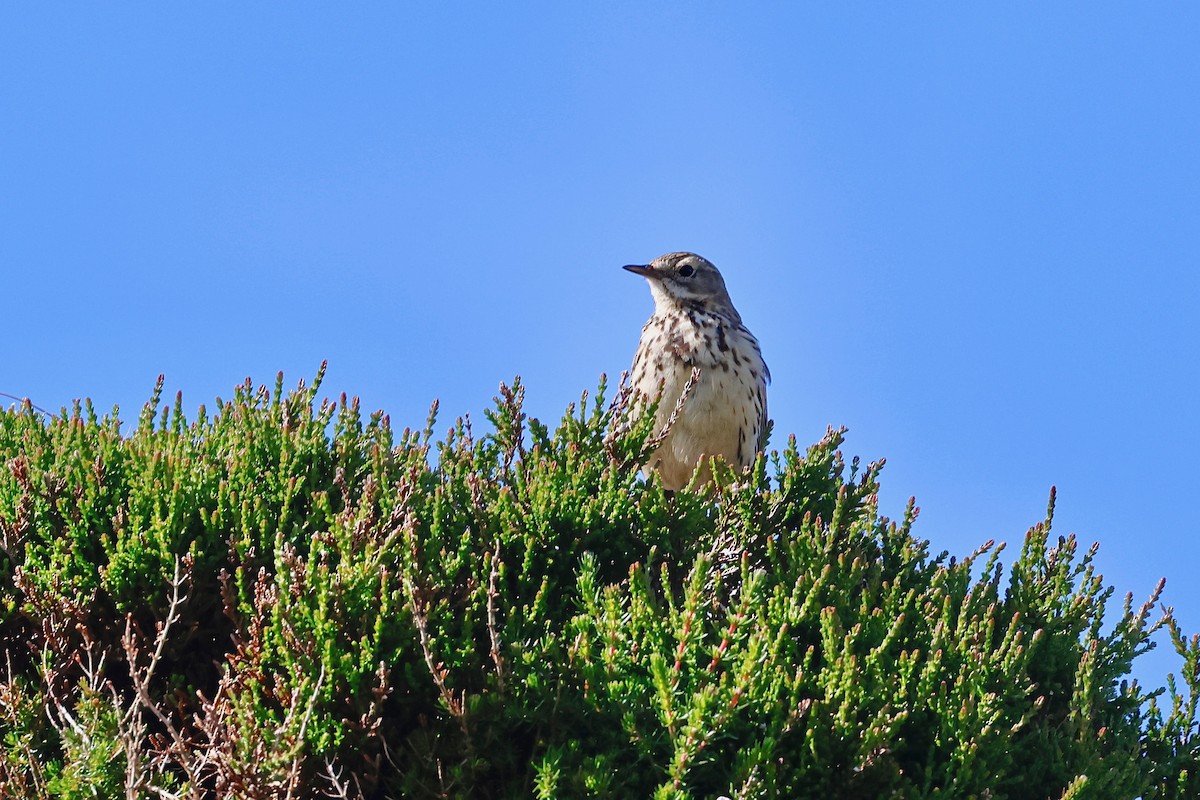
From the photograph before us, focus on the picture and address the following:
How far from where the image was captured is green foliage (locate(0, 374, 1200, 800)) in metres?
4.13

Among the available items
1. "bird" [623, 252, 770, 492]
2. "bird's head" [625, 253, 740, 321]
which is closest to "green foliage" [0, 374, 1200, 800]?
"bird" [623, 252, 770, 492]

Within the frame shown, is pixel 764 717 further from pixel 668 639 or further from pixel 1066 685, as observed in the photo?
pixel 1066 685

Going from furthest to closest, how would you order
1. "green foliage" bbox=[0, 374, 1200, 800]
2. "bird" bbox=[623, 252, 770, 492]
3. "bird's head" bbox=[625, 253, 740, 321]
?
"bird's head" bbox=[625, 253, 740, 321], "bird" bbox=[623, 252, 770, 492], "green foliage" bbox=[0, 374, 1200, 800]

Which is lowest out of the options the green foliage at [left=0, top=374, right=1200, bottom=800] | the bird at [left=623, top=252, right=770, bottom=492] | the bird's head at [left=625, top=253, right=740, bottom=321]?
the green foliage at [left=0, top=374, right=1200, bottom=800]

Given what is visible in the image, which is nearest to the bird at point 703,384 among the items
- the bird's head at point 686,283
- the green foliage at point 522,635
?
the bird's head at point 686,283

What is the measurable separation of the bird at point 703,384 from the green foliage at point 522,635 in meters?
2.81

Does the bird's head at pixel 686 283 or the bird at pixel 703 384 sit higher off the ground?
the bird's head at pixel 686 283

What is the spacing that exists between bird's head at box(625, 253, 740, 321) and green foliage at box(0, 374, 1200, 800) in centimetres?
373

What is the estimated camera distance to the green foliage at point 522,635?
413cm

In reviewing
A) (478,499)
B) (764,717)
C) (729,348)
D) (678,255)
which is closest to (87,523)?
(478,499)

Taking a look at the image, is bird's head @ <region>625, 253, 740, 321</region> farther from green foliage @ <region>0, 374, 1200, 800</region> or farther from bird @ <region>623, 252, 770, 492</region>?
green foliage @ <region>0, 374, 1200, 800</region>

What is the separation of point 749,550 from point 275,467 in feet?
6.17

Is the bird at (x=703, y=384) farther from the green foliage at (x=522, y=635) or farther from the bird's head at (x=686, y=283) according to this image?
the green foliage at (x=522, y=635)

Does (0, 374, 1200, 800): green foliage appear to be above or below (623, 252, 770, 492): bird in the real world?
below
